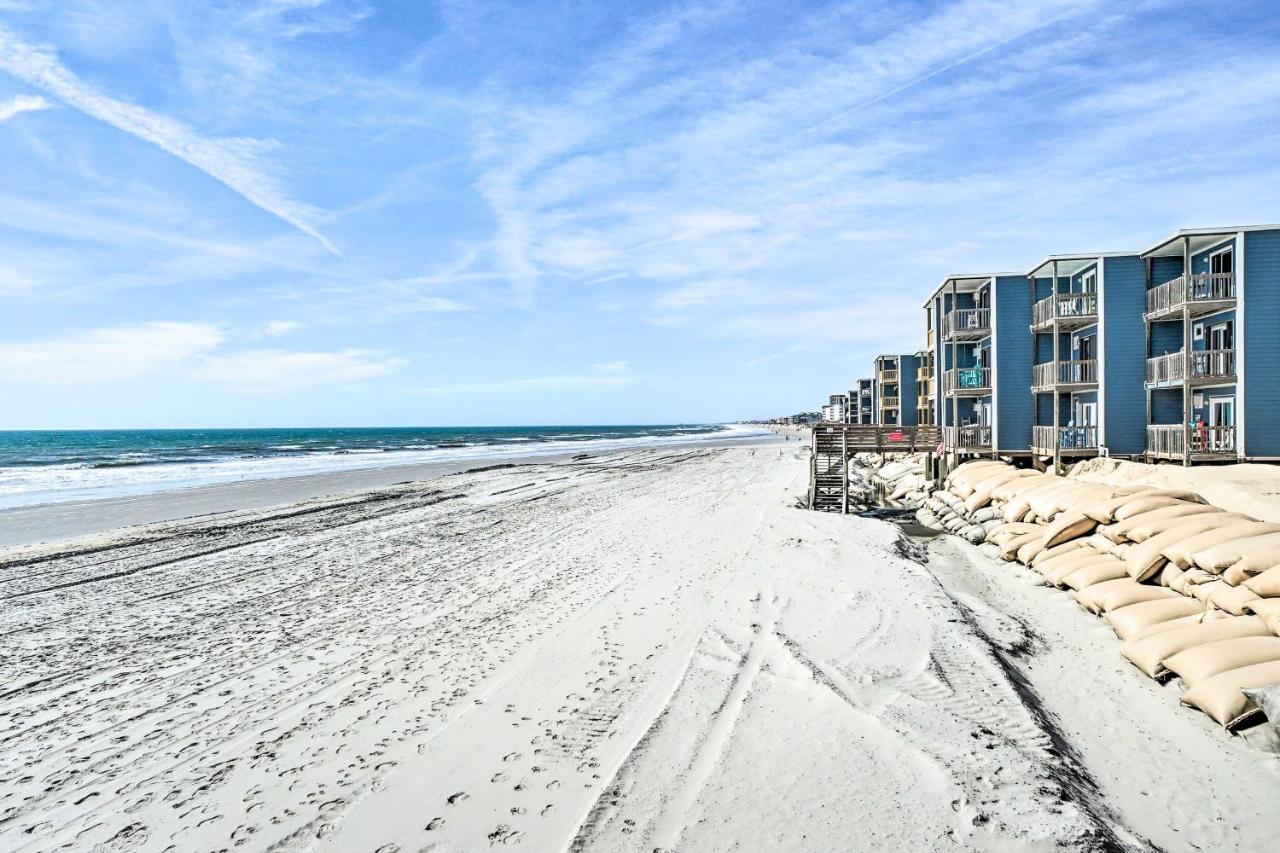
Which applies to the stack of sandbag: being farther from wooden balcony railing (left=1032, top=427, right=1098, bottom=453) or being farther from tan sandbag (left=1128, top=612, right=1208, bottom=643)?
wooden balcony railing (left=1032, top=427, right=1098, bottom=453)

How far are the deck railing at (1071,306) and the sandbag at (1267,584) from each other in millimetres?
18043

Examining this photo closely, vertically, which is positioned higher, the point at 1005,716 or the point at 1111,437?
the point at 1111,437

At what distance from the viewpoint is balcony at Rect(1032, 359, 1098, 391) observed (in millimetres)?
22391

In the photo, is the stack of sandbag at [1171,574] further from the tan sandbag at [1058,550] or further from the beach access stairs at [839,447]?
the beach access stairs at [839,447]

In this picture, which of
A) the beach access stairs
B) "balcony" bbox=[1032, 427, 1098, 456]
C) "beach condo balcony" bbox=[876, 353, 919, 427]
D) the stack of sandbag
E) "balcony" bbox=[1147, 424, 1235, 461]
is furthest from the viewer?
"beach condo balcony" bbox=[876, 353, 919, 427]

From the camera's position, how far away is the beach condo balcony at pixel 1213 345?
710 inches

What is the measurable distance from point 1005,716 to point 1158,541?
4.86 meters

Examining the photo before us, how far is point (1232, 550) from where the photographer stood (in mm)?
7691

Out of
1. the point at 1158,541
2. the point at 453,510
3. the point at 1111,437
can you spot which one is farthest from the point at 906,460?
the point at 1158,541

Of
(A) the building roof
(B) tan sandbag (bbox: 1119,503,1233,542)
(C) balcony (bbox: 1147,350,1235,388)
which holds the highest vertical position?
(A) the building roof

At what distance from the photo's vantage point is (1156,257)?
69.5ft

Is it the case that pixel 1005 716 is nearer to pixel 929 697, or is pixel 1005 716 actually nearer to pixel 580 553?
pixel 929 697

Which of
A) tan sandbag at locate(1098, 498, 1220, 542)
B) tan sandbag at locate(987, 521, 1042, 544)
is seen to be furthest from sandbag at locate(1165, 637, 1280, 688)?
tan sandbag at locate(987, 521, 1042, 544)

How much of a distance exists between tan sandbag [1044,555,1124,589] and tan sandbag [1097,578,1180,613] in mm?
721
